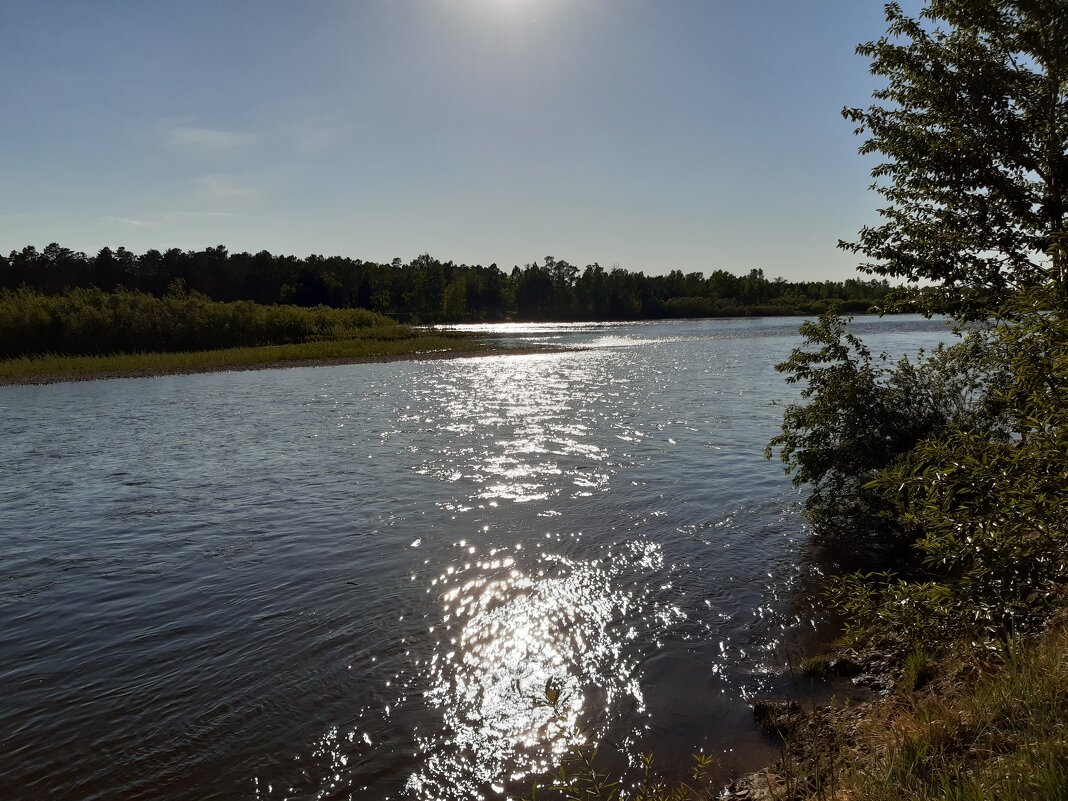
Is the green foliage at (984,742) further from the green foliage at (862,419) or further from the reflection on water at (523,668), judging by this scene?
the green foliage at (862,419)

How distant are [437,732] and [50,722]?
4.46m

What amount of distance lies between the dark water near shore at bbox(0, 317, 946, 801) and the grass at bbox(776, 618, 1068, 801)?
1320 millimetres

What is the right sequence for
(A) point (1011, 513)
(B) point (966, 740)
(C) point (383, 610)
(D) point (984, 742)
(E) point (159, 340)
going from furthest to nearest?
(E) point (159, 340), (C) point (383, 610), (A) point (1011, 513), (B) point (966, 740), (D) point (984, 742)

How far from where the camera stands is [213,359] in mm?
64500

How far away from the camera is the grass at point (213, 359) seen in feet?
183

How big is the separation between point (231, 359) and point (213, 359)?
156 cm

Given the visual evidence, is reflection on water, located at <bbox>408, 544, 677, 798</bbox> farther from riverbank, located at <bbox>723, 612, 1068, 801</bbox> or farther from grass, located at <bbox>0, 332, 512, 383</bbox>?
grass, located at <bbox>0, 332, 512, 383</bbox>

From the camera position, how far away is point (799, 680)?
8.20m

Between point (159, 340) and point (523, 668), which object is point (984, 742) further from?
point (159, 340)

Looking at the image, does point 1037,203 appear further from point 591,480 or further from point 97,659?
point 97,659

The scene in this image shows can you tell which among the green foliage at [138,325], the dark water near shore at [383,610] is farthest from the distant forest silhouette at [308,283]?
the dark water near shore at [383,610]

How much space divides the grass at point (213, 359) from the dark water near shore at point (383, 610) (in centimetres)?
3589

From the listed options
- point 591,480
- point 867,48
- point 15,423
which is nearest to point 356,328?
point 15,423

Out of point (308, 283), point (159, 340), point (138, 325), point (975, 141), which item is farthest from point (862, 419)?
point (308, 283)
